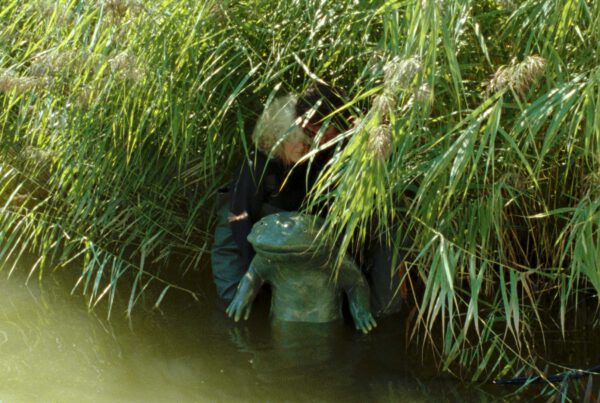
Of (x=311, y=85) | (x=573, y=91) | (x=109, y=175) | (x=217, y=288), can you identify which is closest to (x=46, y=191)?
(x=109, y=175)

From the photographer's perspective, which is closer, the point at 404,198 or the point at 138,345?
the point at 404,198

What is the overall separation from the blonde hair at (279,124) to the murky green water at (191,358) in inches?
25.6

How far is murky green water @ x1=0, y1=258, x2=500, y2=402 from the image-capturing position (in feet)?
9.66

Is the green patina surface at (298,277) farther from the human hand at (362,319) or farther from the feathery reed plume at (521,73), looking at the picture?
the feathery reed plume at (521,73)

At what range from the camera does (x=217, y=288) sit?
3670 millimetres

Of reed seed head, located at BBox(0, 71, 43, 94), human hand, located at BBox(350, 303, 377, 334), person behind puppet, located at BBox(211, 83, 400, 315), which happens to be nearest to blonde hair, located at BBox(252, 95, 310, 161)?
person behind puppet, located at BBox(211, 83, 400, 315)

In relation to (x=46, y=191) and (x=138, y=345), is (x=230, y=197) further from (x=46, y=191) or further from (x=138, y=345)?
(x=46, y=191)

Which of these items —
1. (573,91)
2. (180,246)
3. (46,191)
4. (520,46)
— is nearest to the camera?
(573,91)

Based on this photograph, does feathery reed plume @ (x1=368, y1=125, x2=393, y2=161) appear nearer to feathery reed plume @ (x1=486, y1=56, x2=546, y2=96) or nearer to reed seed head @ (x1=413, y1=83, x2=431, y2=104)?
reed seed head @ (x1=413, y1=83, x2=431, y2=104)

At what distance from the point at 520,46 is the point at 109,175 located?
1526mm

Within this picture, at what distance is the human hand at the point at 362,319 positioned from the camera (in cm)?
337

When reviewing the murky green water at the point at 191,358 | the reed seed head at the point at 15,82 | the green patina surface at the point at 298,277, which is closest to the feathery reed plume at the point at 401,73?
the green patina surface at the point at 298,277

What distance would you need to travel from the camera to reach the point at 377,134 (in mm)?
2287

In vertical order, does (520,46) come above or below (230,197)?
above
